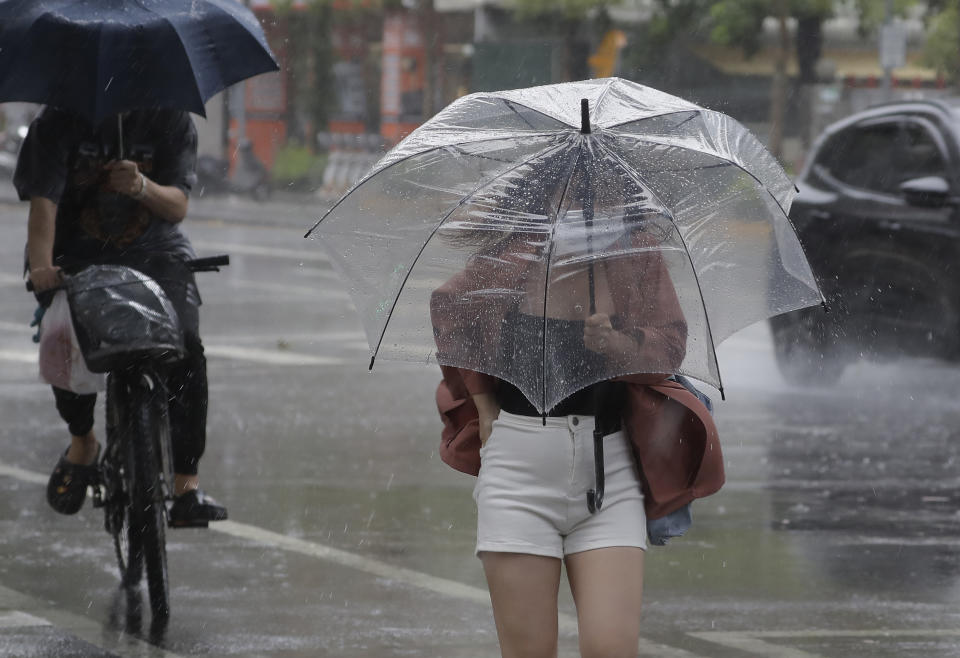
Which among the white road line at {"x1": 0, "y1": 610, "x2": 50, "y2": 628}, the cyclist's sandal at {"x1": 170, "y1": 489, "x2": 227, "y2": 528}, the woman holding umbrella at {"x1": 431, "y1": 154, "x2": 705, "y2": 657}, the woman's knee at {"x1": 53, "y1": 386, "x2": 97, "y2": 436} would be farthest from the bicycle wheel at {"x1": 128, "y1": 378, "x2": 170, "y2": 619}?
the woman holding umbrella at {"x1": 431, "y1": 154, "x2": 705, "y2": 657}

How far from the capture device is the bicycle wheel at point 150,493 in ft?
19.5

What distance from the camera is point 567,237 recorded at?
4.00 meters

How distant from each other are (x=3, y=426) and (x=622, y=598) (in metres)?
6.77

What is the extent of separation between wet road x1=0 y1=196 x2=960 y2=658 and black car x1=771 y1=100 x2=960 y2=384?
28cm

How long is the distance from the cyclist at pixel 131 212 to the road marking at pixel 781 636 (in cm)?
175

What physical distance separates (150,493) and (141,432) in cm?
20

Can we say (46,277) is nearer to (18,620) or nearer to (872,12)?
(18,620)

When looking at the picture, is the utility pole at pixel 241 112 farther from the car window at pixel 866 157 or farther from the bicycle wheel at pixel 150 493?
the bicycle wheel at pixel 150 493

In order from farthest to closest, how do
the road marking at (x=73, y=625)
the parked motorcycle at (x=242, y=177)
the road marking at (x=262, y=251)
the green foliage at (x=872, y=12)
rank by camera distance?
the parked motorcycle at (x=242, y=177)
the green foliage at (x=872, y=12)
the road marking at (x=262, y=251)
the road marking at (x=73, y=625)

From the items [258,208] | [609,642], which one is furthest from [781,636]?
[258,208]

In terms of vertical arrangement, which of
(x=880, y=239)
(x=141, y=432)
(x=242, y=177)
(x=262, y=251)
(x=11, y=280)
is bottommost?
(x=242, y=177)

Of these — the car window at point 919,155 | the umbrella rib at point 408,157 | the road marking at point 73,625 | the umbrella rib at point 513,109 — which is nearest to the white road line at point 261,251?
the car window at point 919,155

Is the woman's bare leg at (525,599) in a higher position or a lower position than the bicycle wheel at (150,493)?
higher

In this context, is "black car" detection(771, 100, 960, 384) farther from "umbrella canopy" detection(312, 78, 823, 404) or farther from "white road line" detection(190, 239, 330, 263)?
"white road line" detection(190, 239, 330, 263)
